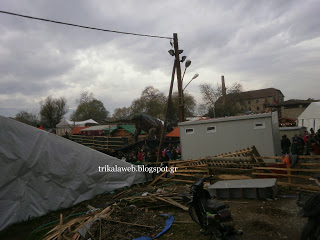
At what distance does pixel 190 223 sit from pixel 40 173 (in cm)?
550

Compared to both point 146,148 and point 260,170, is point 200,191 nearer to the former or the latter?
point 260,170

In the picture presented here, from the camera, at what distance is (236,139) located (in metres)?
11.2

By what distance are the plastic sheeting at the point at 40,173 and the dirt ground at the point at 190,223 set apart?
0.58 metres

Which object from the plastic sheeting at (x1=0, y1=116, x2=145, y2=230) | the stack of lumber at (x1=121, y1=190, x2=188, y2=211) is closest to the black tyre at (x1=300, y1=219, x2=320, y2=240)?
the stack of lumber at (x1=121, y1=190, x2=188, y2=211)

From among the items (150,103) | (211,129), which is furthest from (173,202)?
(150,103)


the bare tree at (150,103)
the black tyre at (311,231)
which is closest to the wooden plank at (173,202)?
the black tyre at (311,231)

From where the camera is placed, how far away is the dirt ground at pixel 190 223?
4.89m

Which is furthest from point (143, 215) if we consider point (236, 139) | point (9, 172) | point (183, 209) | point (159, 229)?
point (236, 139)

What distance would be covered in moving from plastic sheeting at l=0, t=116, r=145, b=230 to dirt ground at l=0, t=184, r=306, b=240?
1.90ft

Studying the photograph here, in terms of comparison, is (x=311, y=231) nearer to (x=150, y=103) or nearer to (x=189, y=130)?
(x=189, y=130)

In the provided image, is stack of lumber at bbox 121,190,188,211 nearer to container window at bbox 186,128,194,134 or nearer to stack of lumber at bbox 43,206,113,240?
stack of lumber at bbox 43,206,113,240

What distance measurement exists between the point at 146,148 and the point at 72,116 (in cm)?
6697

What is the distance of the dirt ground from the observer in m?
4.89

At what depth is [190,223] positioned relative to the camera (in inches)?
221
